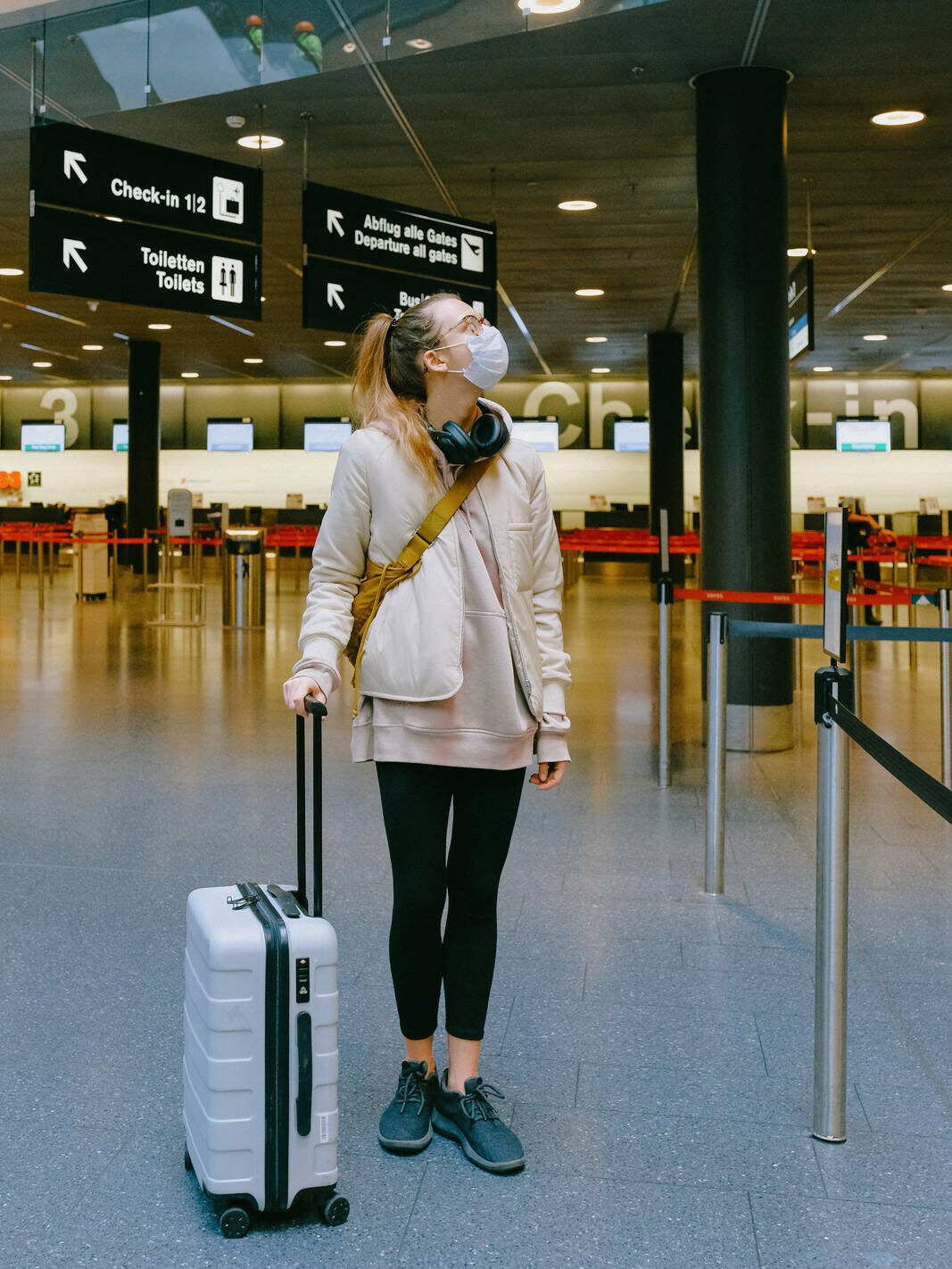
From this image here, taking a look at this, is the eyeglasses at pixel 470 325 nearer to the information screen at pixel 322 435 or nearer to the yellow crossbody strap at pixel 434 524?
the yellow crossbody strap at pixel 434 524

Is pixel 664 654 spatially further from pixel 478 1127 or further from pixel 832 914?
pixel 478 1127

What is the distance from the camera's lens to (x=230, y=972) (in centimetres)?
231

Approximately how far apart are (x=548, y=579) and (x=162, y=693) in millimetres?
6829

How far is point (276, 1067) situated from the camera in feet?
7.68

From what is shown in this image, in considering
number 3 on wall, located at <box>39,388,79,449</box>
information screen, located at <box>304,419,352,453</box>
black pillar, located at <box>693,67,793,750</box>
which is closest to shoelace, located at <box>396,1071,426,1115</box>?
black pillar, located at <box>693,67,793,750</box>

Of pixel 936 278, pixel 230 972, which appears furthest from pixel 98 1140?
pixel 936 278

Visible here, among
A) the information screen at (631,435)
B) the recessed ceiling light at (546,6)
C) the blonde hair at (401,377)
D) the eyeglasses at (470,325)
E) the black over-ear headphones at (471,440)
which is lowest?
the black over-ear headphones at (471,440)

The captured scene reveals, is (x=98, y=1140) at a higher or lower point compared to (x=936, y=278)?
lower

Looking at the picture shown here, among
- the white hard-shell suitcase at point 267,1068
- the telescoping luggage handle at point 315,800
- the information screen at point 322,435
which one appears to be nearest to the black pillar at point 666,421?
the information screen at point 322,435

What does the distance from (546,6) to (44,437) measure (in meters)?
27.4

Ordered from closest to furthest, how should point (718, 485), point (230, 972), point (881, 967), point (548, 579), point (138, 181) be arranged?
point (230, 972) → point (548, 579) → point (881, 967) → point (138, 181) → point (718, 485)

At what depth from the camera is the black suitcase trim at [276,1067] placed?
2334mm

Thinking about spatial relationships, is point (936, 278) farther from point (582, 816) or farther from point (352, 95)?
point (582, 816)

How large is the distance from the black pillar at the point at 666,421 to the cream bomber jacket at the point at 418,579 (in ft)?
58.1
